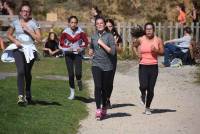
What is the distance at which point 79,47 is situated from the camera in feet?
42.1

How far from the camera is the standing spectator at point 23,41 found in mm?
11148

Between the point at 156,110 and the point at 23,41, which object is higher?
the point at 23,41

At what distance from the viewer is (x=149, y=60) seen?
1194 centimetres

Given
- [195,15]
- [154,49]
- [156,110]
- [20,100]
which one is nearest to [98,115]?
[20,100]

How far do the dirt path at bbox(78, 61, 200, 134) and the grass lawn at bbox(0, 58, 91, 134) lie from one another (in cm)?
28

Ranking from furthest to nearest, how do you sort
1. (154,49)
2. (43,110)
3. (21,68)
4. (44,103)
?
(44,103) → (154,49) → (43,110) → (21,68)

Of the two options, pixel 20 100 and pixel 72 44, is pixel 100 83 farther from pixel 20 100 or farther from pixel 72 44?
pixel 72 44

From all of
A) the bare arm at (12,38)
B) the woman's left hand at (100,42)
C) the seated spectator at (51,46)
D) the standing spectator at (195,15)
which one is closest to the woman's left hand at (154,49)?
the woman's left hand at (100,42)

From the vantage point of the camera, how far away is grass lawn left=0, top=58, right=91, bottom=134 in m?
10.0

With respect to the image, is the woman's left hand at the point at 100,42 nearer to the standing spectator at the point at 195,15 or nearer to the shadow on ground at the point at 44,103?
the shadow on ground at the point at 44,103

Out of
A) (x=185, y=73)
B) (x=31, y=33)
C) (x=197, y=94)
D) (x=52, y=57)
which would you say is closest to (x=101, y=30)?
(x=31, y=33)

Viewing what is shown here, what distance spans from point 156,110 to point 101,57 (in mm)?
2028

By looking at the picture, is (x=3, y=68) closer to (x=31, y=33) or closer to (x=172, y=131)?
(x=31, y=33)

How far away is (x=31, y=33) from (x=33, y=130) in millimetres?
2072
